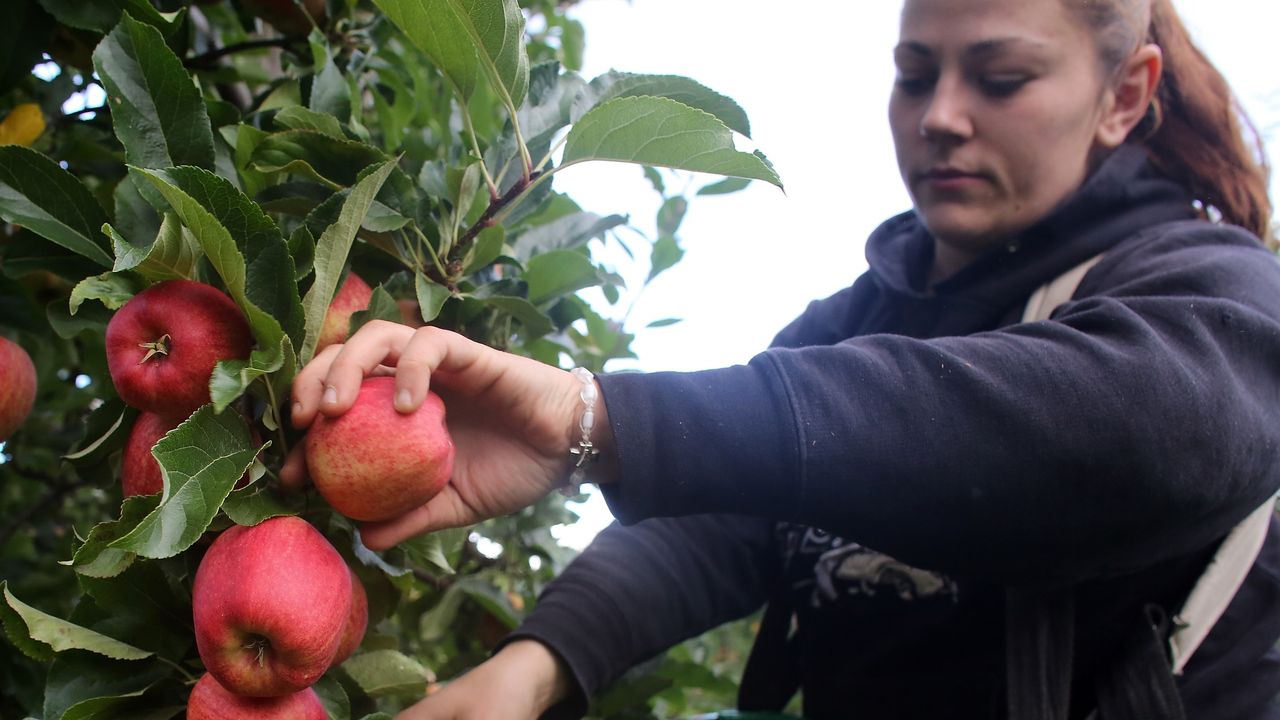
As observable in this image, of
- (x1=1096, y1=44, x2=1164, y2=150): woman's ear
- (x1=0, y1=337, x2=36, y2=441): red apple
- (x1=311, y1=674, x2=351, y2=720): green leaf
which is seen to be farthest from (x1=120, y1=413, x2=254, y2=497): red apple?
(x1=1096, y1=44, x2=1164, y2=150): woman's ear

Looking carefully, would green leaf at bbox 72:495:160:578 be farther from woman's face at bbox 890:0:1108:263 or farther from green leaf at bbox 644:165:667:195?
green leaf at bbox 644:165:667:195

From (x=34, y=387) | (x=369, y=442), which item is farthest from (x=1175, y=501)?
(x=34, y=387)

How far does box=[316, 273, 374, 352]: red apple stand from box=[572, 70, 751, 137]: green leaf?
27 centimetres

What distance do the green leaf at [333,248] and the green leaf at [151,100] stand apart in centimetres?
19

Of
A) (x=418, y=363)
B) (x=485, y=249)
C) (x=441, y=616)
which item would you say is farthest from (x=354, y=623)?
(x=441, y=616)

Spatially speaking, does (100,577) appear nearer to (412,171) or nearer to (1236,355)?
(412,171)

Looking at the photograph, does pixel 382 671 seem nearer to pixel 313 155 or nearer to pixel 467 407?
pixel 467 407

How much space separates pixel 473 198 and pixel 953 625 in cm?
82

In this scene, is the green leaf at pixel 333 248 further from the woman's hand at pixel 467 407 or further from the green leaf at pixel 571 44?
the green leaf at pixel 571 44

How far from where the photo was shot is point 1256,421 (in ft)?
3.15

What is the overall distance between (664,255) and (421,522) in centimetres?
84

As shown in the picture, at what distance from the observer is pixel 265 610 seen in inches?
28.8

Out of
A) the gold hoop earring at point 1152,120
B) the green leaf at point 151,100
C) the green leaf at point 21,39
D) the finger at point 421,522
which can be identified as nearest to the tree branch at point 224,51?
the green leaf at point 21,39

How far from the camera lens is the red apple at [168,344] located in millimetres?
777
